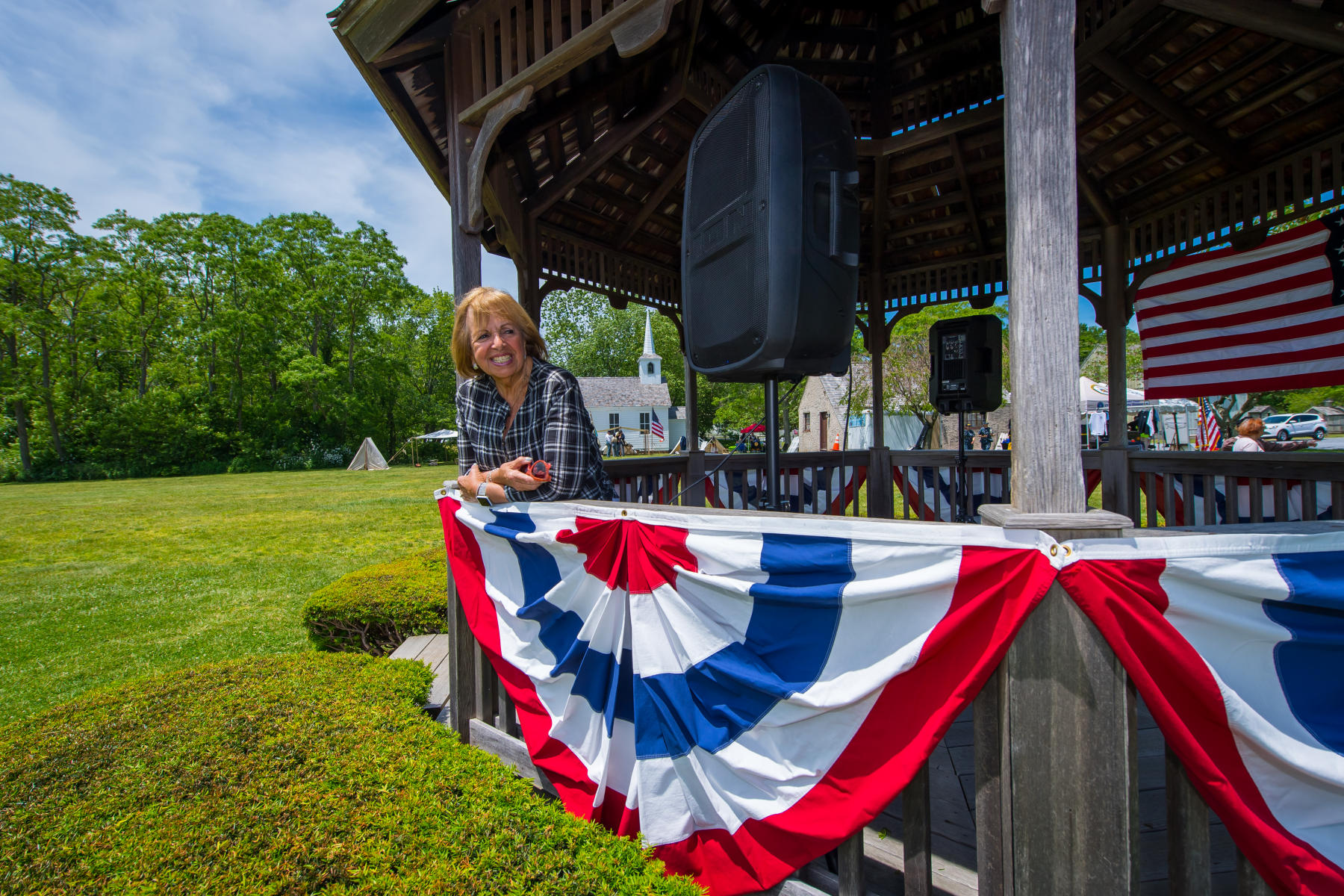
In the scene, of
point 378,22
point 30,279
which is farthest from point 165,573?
point 30,279

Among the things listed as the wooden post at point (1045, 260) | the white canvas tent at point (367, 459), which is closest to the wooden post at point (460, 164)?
the wooden post at point (1045, 260)

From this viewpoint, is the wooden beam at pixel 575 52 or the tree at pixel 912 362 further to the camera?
the tree at pixel 912 362

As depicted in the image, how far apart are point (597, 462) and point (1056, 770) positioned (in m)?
1.65

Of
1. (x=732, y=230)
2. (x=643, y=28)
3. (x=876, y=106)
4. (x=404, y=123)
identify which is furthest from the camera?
(x=876, y=106)

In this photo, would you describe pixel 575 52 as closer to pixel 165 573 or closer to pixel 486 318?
pixel 486 318

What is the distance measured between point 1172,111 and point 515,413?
4.23 m

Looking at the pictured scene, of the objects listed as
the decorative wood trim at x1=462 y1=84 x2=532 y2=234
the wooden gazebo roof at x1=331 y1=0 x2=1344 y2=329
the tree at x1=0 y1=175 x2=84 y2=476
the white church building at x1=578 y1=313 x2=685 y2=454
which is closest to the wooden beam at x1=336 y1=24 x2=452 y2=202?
the wooden gazebo roof at x1=331 y1=0 x2=1344 y2=329

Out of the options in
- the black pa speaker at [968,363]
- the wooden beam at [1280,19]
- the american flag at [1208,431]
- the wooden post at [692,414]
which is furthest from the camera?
the american flag at [1208,431]

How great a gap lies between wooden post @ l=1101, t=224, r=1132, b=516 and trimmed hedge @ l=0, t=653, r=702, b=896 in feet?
14.7

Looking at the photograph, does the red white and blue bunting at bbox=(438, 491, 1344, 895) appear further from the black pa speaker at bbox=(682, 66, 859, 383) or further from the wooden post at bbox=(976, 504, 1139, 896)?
the black pa speaker at bbox=(682, 66, 859, 383)

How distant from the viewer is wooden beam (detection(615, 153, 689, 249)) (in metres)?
4.45

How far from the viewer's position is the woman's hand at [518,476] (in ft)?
6.73

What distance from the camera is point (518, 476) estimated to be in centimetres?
204

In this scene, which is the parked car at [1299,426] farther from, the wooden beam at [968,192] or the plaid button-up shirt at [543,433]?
the plaid button-up shirt at [543,433]
